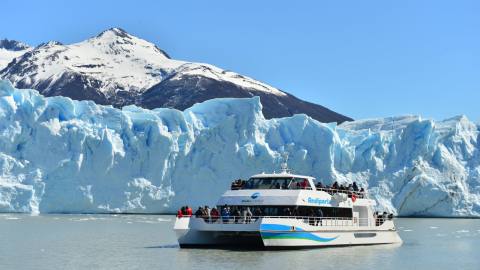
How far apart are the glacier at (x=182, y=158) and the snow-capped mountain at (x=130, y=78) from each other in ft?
135

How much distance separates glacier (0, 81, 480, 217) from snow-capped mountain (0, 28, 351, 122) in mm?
41267

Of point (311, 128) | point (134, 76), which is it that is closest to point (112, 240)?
point (311, 128)

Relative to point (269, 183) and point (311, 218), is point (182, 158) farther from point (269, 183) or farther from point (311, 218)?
point (311, 218)

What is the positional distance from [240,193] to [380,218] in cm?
652

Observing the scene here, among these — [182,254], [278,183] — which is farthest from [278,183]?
[182,254]

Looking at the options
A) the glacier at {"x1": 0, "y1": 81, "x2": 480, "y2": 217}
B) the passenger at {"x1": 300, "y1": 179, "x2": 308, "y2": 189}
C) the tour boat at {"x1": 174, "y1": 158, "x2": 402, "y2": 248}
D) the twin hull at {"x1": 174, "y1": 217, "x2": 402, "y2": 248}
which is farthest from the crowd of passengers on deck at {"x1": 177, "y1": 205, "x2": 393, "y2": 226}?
the glacier at {"x1": 0, "y1": 81, "x2": 480, "y2": 217}

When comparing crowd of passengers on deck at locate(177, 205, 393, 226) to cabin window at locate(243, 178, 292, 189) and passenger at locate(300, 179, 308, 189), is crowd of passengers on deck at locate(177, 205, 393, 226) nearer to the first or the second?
passenger at locate(300, 179, 308, 189)

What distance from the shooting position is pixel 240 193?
983 inches

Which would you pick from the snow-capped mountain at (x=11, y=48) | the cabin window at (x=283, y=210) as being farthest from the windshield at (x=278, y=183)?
the snow-capped mountain at (x=11, y=48)

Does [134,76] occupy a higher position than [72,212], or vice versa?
[134,76]

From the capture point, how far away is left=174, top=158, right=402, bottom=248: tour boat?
23.6m

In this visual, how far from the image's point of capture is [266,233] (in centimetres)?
2344

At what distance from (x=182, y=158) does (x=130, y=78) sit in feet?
195

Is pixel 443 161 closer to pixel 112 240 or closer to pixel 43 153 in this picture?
pixel 43 153
